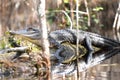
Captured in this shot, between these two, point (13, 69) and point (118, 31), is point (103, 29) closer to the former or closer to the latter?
point (118, 31)

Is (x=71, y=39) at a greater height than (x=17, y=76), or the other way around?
(x=71, y=39)

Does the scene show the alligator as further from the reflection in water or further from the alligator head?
the reflection in water

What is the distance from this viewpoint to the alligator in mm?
10547

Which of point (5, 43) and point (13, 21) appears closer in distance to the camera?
point (5, 43)

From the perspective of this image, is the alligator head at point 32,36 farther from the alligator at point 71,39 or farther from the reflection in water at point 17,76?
the reflection in water at point 17,76

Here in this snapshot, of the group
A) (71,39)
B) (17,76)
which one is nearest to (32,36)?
(71,39)

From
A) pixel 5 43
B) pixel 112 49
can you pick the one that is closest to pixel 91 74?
pixel 5 43

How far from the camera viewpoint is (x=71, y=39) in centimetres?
1097

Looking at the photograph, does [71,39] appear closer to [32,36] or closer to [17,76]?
[32,36]

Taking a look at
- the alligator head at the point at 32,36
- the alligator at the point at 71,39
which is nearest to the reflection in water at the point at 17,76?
the alligator at the point at 71,39

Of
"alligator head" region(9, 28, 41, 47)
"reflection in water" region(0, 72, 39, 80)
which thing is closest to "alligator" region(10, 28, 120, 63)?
"alligator head" region(9, 28, 41, 47)

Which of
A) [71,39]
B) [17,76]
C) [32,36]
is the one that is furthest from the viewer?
[71,39]

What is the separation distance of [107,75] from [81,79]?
0.62m

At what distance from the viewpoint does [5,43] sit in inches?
392
